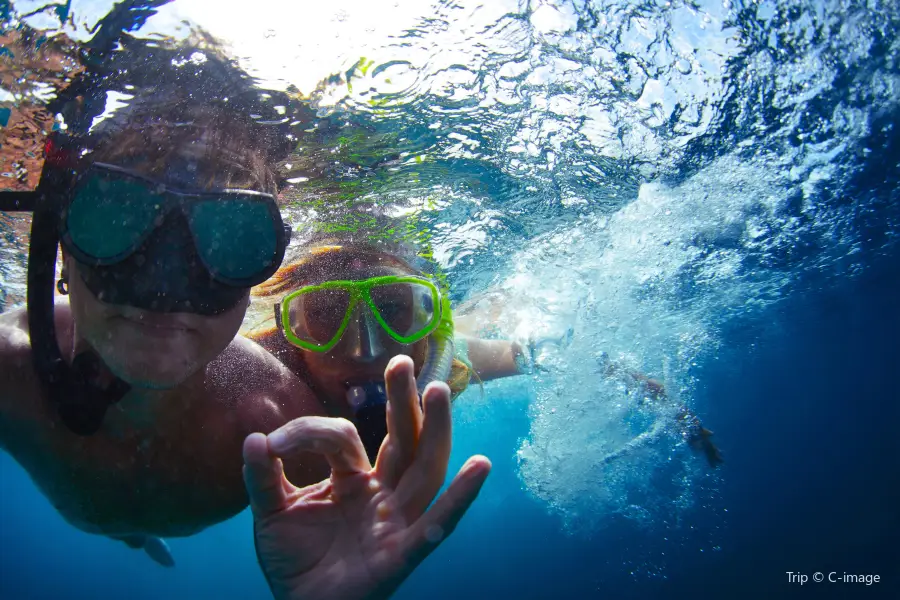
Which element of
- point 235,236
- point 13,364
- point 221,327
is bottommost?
point 13,364

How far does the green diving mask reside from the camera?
174 inches

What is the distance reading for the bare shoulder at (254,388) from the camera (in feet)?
11.5

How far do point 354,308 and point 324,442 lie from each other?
266 cm

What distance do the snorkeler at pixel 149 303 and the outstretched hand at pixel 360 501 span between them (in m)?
1.04

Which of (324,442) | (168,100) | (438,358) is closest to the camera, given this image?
(324,442)

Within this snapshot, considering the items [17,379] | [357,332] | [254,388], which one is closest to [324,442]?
[254,388]

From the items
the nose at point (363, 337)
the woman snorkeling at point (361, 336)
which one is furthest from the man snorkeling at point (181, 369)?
the nose at point (363, 337)

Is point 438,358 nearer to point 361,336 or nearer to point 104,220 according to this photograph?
point 361,336

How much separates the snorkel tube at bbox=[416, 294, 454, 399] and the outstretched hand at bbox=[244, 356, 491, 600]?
6.39 feet

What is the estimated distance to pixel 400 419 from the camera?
80.4 inches

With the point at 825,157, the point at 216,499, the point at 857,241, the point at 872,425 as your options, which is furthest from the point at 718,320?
the point at 872,425

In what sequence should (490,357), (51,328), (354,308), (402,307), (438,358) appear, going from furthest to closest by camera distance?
(490,357) < (402,307) < (354,308) < (438,358) < (51,328)

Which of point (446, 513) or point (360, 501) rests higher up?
point (446, 513)

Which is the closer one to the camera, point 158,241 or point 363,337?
point 158,241
